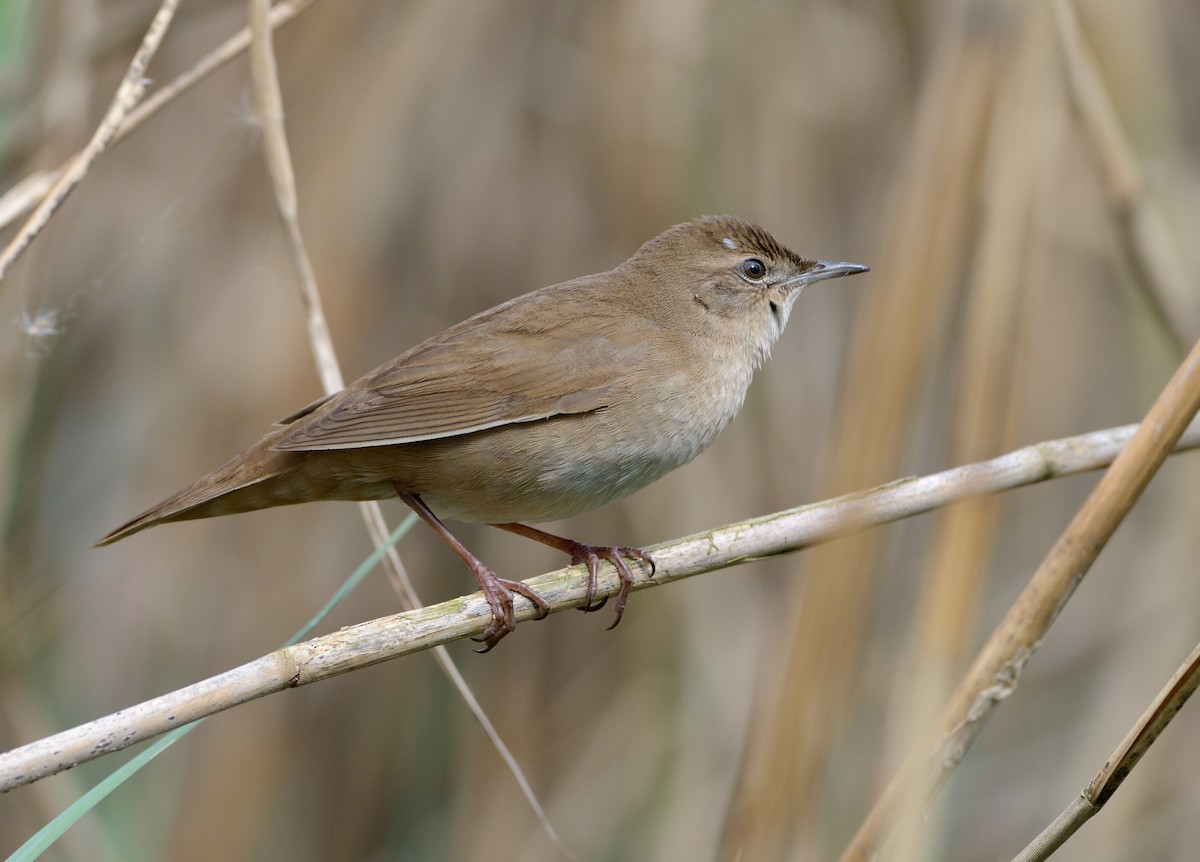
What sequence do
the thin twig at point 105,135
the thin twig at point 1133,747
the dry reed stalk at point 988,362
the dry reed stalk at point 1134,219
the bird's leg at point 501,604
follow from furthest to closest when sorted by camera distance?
1. the dry reed stalk at point 1134,219
2. the bird's leg at point 501,604
3. the thin twig at point 105,135
4. the dry reed stalk at point 988,362
5. the thin twig at point 1133,747

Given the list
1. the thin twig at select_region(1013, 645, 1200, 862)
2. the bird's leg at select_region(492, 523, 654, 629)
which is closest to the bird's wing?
the bird's leg at select_region(492, 523, 654, 629)

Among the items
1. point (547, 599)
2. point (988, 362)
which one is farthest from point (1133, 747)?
Result: point (547, 599)

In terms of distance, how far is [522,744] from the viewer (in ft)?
11.6

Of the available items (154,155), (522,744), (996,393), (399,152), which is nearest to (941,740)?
(996,393)

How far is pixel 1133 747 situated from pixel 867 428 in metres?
0.56

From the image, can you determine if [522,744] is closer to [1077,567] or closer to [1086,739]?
[1086,739]

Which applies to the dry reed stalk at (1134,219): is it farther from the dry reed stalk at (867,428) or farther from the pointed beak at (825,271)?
the dry reed stalk at (867,428)

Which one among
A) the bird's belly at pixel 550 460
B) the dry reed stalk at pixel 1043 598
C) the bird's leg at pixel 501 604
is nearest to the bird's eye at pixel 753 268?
the bird's belly at pixel 550 460

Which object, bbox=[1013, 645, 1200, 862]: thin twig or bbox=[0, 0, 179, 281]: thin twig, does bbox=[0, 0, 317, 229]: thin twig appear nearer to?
→ bbox=[0, 0, 179, 281]: thin twig

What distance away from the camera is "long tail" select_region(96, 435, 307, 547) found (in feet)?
7.54

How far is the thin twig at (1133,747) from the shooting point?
55.4 inches

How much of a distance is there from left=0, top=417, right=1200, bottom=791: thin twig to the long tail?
0.59m

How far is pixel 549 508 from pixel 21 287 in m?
1.44

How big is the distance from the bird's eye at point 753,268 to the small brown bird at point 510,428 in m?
0.26
